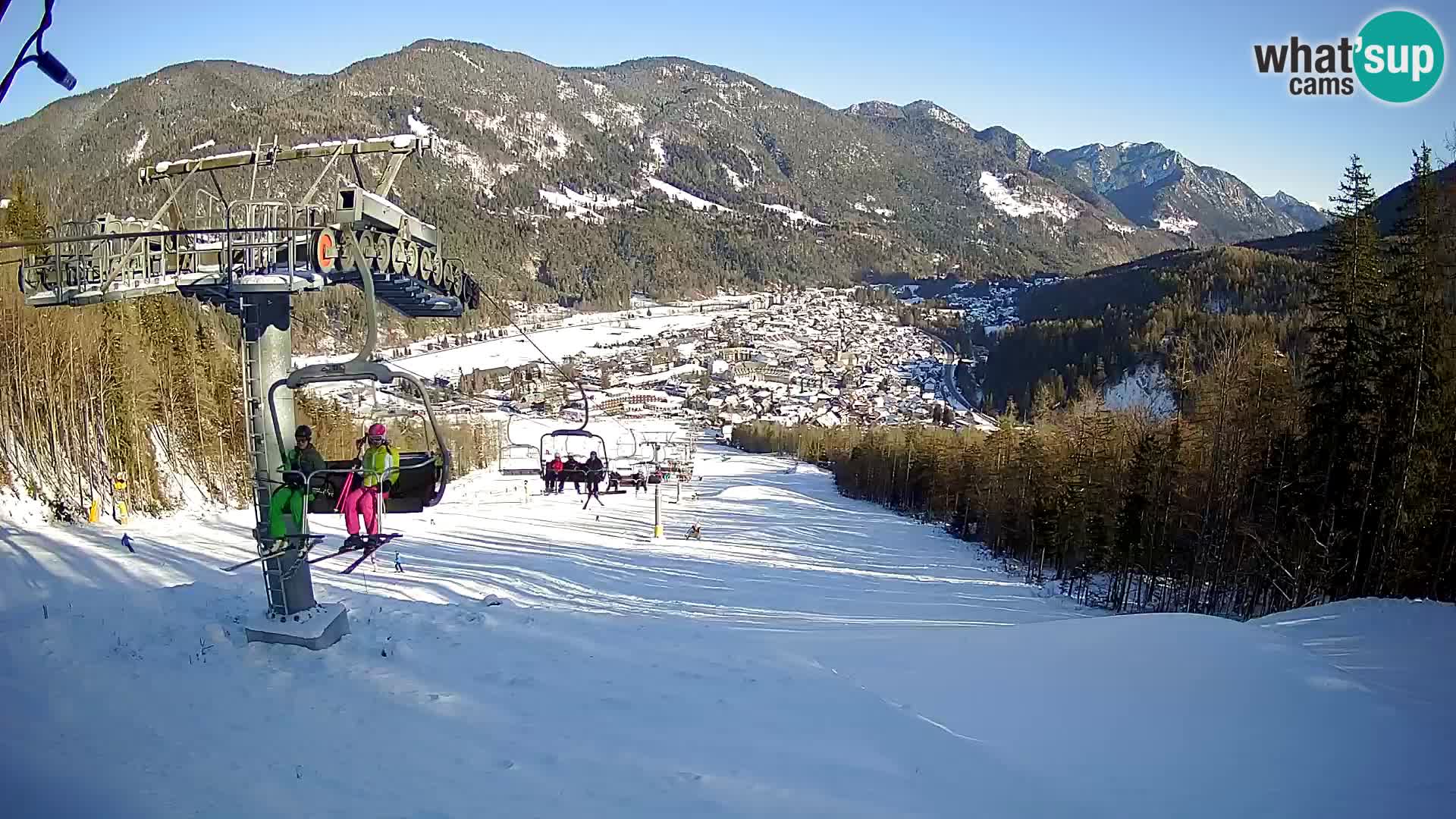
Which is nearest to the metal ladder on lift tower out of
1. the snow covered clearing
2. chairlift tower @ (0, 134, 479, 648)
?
chairlift tower @ (0, 134, 479, 648)

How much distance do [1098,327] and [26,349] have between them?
124633 mm

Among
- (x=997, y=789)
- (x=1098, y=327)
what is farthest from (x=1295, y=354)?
(x=1098, y=327)

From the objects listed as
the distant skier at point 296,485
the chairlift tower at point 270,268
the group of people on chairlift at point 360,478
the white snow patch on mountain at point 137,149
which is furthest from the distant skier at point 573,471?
the white snow patch on mountain at point 137,149

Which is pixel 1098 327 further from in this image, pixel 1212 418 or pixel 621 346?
pixel 1212 418

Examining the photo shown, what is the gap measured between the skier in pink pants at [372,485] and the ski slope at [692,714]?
66.2 inches

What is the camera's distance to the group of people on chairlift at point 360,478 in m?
8.09

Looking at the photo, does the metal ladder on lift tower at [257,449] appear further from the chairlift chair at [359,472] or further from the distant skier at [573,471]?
the distant skier at [573,471]

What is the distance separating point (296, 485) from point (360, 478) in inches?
31.1

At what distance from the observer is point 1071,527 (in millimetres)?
33469

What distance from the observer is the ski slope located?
598 cm

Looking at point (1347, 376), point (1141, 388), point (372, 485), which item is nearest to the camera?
point (372, 485)

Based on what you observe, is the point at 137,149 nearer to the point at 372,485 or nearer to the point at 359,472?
the point at 359,472

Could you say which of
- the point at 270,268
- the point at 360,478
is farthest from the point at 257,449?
the point at 270,268

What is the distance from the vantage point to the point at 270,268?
28.2 ft
